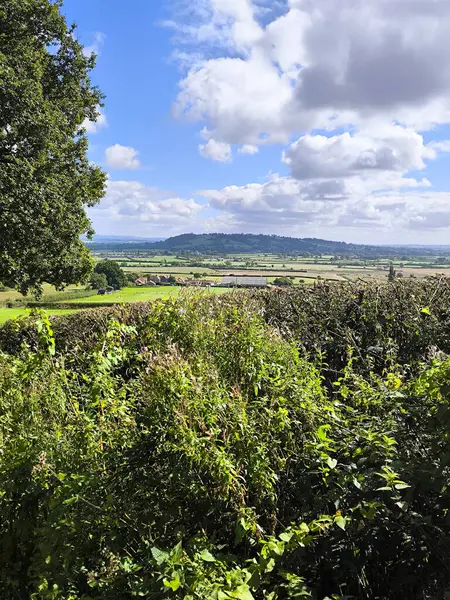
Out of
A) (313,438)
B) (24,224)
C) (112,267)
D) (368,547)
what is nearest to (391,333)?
(313,438)

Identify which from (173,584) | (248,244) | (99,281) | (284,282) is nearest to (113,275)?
(99,281)

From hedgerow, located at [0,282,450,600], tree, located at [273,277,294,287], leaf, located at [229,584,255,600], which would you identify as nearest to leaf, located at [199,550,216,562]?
hedgerow, located at [0,282,450,600]

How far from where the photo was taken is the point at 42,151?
13.6 metres

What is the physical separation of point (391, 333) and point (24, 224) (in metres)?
11.1

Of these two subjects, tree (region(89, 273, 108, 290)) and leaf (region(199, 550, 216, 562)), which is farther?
tree (region(89, 273, 108, 290))

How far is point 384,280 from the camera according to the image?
6.98 meters

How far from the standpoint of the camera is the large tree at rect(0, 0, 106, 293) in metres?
12.7

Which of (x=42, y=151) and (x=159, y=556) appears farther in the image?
(x=42, y=151)

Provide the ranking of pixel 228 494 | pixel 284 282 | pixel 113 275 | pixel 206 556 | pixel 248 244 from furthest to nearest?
pixel 248 244, pixel 113 275, pixel 284 282, pixel 228 494, pixel 206 556

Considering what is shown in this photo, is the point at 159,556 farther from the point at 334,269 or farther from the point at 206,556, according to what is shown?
the point at 334,269

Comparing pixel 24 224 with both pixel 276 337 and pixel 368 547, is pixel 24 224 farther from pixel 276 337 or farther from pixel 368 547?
pixel 368 547

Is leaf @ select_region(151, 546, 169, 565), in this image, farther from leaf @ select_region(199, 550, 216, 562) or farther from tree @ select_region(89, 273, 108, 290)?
tree @ select_region(89, 273, 108, 290)

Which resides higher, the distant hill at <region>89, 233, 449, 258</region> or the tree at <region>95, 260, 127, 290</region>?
the distant hill at <region>89, 233, 449, 258</region>

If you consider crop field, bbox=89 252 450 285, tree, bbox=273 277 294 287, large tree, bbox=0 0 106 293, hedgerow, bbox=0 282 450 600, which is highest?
large tree, bbox=0 0 106 293
